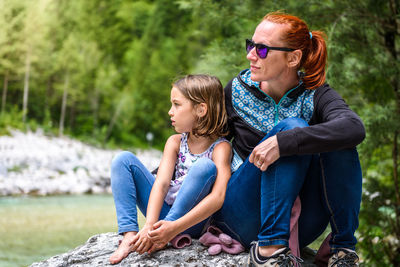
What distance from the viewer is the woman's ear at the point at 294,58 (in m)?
1.69

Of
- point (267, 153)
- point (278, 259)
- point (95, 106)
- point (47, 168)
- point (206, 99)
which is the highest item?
point (206, 99)

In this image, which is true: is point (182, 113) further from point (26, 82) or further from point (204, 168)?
point (26, 82)

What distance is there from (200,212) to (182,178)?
0.23 meters

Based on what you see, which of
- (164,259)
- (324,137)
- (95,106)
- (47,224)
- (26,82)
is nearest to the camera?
(324,137)

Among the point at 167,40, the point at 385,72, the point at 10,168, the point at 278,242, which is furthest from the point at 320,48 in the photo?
the point at 167,40

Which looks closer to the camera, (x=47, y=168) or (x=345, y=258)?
(x=345, y=258)

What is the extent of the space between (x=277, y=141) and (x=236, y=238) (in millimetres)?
514

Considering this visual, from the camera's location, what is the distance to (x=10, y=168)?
31.3 feet

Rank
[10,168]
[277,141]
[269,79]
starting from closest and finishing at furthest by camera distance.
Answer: [277,141]
[269,79]
[10,168]

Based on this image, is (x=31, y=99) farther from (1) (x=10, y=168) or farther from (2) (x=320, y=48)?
(2) (x=320, y=48)

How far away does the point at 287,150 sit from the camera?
1401 mm

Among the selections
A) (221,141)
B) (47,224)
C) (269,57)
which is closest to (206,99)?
(221,141)

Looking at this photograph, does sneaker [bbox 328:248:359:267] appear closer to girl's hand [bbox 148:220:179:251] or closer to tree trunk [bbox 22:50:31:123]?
girl's hand [bbox 148:220:179:251]

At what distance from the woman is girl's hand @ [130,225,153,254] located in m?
0.30
